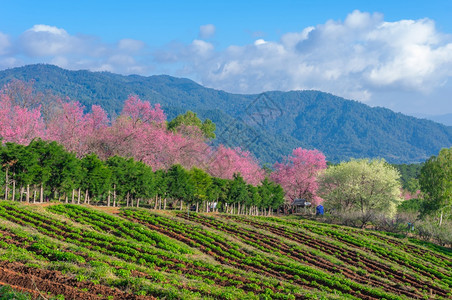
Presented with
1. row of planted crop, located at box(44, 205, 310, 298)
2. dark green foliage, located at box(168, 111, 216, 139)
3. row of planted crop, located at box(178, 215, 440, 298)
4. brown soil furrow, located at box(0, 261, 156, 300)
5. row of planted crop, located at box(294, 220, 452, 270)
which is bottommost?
row of planted crop, located at box(294, 220, 452, 270)

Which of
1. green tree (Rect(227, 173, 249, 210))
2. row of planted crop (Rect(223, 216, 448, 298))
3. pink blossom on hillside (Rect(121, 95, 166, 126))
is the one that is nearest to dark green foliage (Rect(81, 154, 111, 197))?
row of planted crop (Rect(223, 216, 448, 298))

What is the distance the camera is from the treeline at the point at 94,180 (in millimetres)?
42312

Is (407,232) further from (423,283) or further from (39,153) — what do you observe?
(39,153)

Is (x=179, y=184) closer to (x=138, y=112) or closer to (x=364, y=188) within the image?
(x=138, y=112)

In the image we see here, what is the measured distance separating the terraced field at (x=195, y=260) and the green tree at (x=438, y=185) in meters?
17.7

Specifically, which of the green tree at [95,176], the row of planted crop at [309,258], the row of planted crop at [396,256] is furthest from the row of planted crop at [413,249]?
the green tree at [95,176]

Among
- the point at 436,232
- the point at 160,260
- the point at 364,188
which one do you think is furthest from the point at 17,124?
the point at 436,232

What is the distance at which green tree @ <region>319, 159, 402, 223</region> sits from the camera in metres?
69.9

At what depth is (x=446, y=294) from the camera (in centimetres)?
2909

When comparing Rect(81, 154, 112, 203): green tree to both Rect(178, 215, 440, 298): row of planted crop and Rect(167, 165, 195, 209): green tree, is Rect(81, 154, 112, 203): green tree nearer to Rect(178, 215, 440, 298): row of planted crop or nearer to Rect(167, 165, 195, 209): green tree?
Rect(167, 165, 195, 209): green tree

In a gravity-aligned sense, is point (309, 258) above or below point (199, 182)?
below

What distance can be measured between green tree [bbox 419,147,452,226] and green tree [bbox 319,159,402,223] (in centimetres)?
468

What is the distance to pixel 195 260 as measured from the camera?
26672 millimetres

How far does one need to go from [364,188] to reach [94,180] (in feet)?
158
